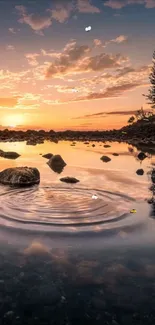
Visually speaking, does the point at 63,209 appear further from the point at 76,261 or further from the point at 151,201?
the point at 76,261

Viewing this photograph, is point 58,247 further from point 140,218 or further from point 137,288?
point 140,218

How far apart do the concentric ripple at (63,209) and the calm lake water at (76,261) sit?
30mm

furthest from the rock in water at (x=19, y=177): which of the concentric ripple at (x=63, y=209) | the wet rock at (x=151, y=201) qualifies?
the wet rock at (x=151, y=201)

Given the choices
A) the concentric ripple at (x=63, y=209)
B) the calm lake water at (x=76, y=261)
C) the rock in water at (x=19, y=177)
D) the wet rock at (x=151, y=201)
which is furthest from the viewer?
the rock in water at (x=19, y=177)

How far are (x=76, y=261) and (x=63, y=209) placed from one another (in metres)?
4.28

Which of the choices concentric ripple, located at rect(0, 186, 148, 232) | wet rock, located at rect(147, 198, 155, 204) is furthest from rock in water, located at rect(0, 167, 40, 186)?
wet rock, located at rect(147, 198, 155, 204)

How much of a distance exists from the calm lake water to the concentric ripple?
3 centimetres

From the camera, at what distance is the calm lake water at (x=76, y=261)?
5.30 meters

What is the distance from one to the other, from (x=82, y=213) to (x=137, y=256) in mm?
3693

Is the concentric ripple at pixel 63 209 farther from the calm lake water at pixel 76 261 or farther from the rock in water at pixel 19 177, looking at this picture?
the rock in water at pixel 19 177

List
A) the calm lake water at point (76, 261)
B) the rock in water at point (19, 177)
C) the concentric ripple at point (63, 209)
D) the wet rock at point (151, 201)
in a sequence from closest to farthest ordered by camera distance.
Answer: the calm lake water at point (76, 261) → the concentric ripple at point (63, 209) → the wet rock at point (151, 201) → the rock in water at point (19, 177)

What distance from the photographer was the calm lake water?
5.30 meters

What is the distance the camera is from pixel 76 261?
23.5ft

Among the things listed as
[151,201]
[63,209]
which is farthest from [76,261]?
[151,201]
